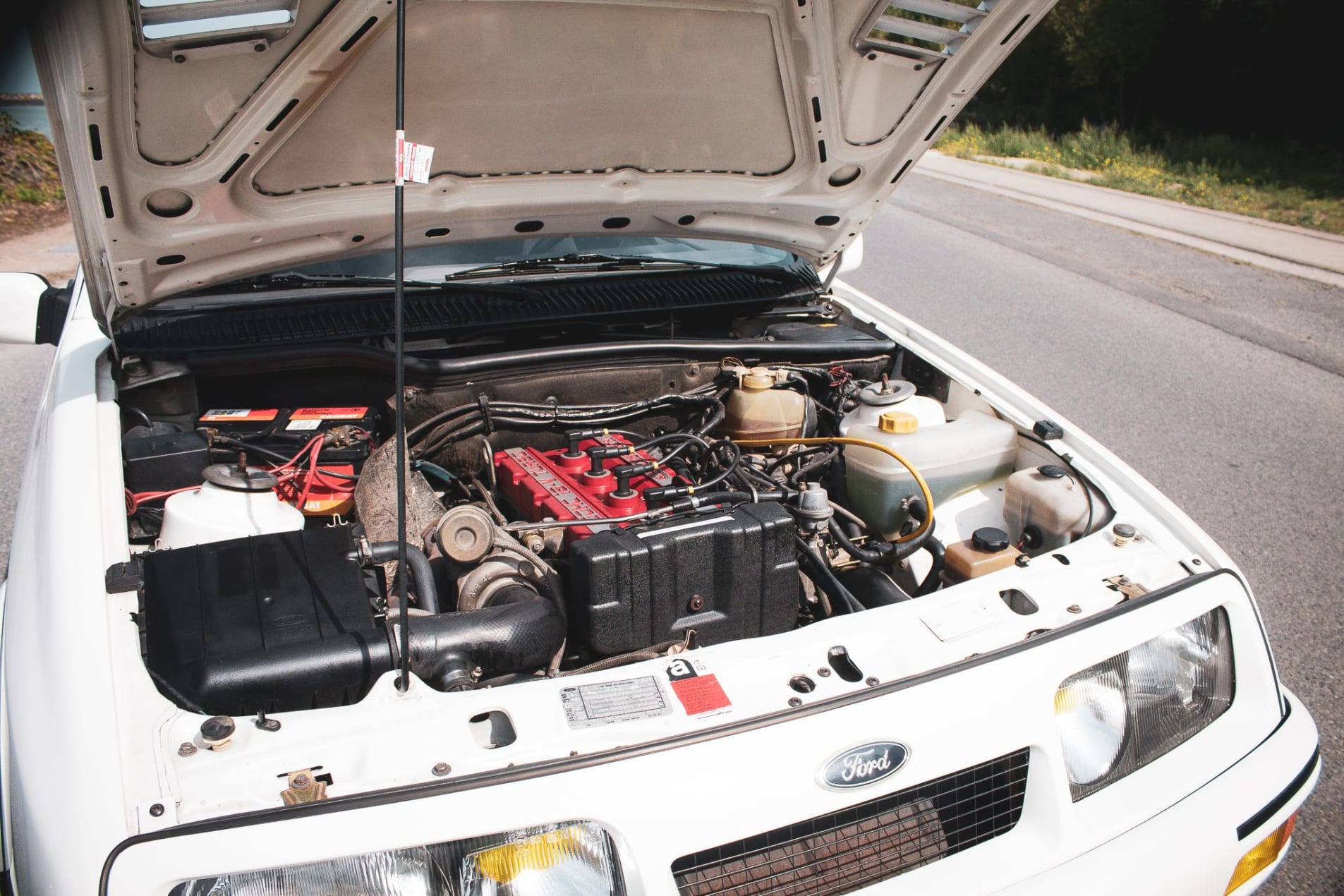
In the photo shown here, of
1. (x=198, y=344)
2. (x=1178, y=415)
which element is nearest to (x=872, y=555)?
(x=198, y=344)

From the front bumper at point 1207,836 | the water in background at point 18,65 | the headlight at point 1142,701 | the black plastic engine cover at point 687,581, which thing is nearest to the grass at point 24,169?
the water in background at point 18,65

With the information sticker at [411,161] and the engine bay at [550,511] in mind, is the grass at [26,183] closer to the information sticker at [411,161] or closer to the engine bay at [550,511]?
the engine bay at [550,511]

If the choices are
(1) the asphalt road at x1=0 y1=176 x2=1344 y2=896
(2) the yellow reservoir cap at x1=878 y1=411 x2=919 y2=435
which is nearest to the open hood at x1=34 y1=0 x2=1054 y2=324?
(2) the yellow reservoir cap at x1=878 y1=411 x2=919 y2=435

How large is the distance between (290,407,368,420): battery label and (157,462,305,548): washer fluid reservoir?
329 mm

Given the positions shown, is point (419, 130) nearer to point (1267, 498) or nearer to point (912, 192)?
point (1267, 498)

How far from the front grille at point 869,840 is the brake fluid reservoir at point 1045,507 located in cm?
80

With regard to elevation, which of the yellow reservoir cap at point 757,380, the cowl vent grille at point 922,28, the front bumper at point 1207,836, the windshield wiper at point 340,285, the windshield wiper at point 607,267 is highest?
the cowl vent grille at point 922,28

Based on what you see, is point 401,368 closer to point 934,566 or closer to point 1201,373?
point 934,566

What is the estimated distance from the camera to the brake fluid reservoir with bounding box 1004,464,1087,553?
2336mm

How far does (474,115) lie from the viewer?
227 centimetres

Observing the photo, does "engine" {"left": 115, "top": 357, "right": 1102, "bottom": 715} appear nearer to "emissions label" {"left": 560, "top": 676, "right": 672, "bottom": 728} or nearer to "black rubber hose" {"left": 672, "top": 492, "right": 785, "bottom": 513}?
"black rubber hose" {"left": 672, "top": 492, "right": 785, "bottom": 513}

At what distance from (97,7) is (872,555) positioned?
192 cm

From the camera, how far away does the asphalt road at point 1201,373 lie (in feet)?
10.9

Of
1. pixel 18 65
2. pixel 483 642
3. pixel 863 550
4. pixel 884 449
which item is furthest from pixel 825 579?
pixel 18 65
